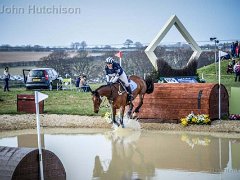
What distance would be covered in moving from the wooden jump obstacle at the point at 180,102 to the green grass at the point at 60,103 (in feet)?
6.43

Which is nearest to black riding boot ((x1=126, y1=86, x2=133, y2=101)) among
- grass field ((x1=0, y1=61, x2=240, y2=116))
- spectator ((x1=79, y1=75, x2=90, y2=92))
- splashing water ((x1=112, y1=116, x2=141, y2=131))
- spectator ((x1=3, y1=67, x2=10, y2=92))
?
splashing water ((x1=112, y1=116, x2=141, y2=131))

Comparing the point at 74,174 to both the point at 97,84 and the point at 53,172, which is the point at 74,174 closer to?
the point at 53,172

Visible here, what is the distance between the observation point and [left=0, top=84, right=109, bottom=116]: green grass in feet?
49.0

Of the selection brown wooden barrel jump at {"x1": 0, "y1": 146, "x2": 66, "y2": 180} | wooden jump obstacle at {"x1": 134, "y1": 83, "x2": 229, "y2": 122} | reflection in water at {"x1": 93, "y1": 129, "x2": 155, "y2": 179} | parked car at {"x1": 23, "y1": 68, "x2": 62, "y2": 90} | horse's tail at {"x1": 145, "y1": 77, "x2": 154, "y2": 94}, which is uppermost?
parked car at {"x1": 23, "y1": 68, "x2": 62, "y2": 90}

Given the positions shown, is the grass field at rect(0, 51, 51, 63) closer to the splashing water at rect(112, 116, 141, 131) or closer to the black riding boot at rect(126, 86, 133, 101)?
the splashing water at rect(112, 116, 141, 131)

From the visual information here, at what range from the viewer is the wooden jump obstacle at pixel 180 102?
12586 millimetres

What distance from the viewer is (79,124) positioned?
13445 millimetres

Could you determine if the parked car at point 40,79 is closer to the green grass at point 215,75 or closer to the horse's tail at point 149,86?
the horse's tail at point 149,86

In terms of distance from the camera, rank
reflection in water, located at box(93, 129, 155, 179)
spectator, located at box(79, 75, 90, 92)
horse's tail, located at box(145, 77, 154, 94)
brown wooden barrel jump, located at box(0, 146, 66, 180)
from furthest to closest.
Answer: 1. spectator, located at box(79, 75, 90, 92)
2. horse's tail, located at box(145, 77, 154, 94)
3. reflection in water, located at box(93, 129, 155, 179)
4. brown wooden barrel jump, located at box(0, 146, 66, 180)

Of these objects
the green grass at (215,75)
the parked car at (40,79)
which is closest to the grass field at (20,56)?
the parked car at (40,79)

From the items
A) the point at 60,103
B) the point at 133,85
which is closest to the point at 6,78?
the point at 60,103

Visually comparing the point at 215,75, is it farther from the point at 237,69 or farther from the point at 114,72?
the point at 114,72

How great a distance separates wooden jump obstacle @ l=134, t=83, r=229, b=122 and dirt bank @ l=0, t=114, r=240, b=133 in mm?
418

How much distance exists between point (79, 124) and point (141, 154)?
4801 millimetres
